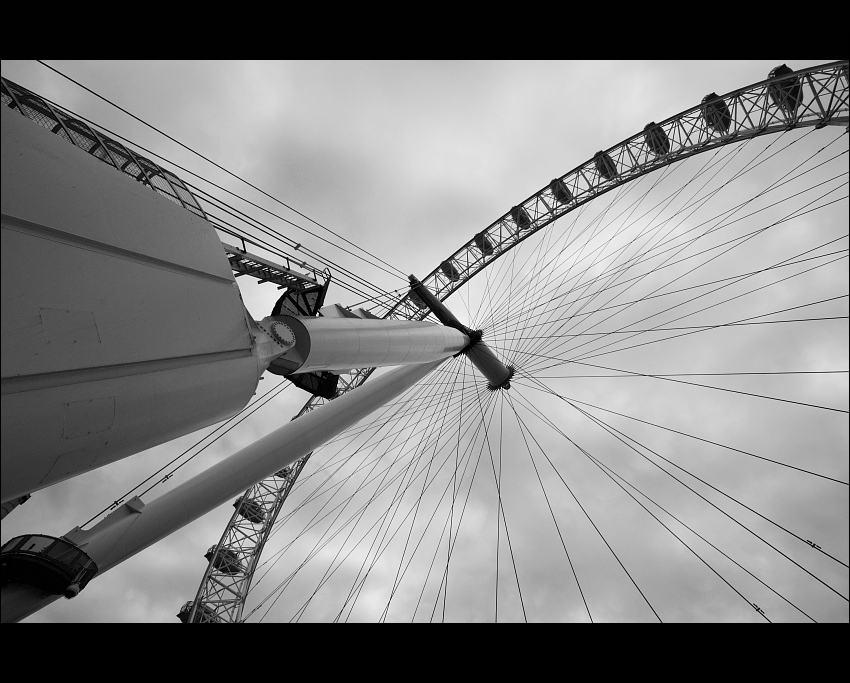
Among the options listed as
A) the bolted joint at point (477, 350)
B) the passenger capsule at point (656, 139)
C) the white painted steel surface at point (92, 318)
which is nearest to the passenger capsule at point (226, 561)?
the bolted joint at point (477, 350)

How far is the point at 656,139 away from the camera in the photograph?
934 inches

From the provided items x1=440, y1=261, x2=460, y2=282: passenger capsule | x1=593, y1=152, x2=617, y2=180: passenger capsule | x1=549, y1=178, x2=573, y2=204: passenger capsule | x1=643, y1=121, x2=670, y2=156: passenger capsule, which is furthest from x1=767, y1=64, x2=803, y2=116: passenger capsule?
x1=440, y1=261, x2=460, y2=282: passenger capsule

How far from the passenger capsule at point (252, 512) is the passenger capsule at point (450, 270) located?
22085mm

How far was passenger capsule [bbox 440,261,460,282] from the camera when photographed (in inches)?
1214

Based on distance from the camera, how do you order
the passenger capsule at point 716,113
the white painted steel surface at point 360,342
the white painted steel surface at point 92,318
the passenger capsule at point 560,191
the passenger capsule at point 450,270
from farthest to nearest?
the passenger capsule at point 450,270, the passenger capsule at point 560,191, the passenger capsule at point 716,113, the white painted steel surface at point 360,342, the white painted steel surface at point 92,318

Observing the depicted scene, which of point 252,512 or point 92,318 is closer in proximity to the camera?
→ point 92,318

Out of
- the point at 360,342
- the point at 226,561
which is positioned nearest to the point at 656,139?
the point at 360,342

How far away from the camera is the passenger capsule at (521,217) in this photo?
28328mm

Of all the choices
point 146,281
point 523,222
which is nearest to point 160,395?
point 146,281

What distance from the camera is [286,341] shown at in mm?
7766

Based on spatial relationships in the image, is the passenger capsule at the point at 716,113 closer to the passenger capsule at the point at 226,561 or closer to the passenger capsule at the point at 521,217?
the passenger capsule at the point at 521,217

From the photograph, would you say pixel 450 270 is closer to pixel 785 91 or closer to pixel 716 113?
pixel 716 113

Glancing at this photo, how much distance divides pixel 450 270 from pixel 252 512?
23.0 metres

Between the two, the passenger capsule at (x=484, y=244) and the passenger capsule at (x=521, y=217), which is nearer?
the passenger capsule at (x=521, y=217)
